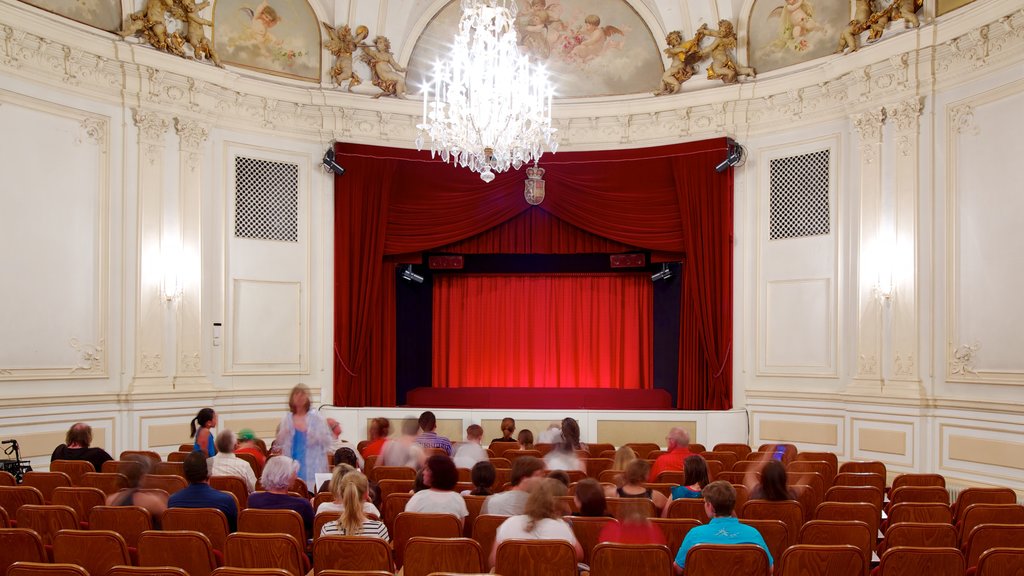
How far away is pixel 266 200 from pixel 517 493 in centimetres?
1069

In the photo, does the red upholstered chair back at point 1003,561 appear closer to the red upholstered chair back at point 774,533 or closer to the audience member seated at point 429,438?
the red upholstered chair back at point 774,533

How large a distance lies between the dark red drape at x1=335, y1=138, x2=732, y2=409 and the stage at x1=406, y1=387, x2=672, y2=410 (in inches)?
32.1

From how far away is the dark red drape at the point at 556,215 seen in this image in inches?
608

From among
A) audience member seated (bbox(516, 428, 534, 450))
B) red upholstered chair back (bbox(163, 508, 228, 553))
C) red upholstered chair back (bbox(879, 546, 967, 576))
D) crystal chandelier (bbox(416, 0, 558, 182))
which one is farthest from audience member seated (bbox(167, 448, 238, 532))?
crystal chandelier (bbox(416, 0, 558, 182))

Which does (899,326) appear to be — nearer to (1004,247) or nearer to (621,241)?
(1004,247)

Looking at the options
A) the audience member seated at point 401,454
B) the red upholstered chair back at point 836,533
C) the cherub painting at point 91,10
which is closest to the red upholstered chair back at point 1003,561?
the red upholstered chair back at point 836,533

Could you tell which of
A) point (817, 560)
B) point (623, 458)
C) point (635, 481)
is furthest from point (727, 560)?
point (623, 458)

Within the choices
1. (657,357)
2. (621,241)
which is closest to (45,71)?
(621,241)

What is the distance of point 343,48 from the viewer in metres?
16.0

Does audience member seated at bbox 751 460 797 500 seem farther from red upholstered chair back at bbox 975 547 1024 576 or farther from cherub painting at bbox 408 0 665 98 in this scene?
cherub painting at bbox 408 0 665 98

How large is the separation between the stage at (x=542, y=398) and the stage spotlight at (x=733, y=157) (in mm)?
4271

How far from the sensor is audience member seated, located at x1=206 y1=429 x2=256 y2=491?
7805 mm

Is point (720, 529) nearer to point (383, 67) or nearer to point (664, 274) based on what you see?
point (664, 274)

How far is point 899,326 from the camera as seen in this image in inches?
504
